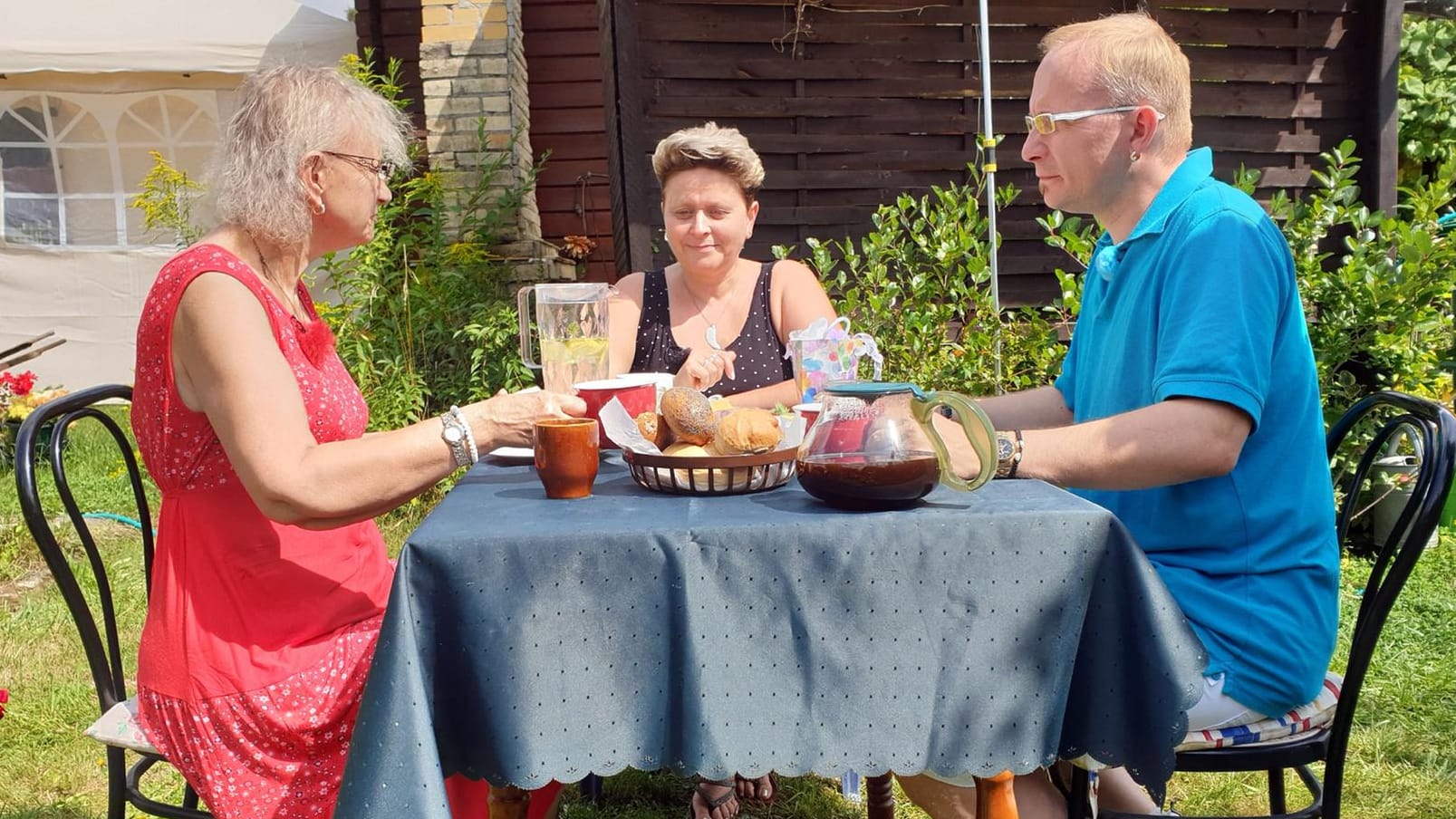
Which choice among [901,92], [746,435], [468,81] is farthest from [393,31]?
[746,435]

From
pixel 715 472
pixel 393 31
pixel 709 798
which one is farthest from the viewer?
pixel 393 31

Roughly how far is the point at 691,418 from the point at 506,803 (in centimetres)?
59

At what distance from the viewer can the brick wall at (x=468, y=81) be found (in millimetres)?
5895

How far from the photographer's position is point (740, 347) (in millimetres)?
2707

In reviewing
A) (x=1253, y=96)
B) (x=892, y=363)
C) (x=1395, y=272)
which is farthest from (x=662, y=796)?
(x=1253, y=96)

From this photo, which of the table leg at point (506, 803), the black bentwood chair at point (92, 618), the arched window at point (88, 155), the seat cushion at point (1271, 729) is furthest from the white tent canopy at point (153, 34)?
the seat cushion at point (1271, 729)

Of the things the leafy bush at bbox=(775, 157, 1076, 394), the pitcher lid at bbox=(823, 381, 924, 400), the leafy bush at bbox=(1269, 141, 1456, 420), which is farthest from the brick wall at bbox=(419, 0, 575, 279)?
the pitcher lid at bbox=(823, 381, 924, 400)

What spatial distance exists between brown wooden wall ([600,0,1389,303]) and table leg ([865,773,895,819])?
11.3 feet

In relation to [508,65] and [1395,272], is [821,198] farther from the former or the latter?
[1395,272]

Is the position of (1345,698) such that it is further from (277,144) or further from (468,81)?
(468,81)

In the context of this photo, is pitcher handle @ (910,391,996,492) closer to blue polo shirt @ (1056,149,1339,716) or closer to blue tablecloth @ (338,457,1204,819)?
blue tablecloth @ (338,457,1204,819)

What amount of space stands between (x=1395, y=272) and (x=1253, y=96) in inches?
76.5

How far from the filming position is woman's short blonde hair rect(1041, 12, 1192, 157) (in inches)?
65.3

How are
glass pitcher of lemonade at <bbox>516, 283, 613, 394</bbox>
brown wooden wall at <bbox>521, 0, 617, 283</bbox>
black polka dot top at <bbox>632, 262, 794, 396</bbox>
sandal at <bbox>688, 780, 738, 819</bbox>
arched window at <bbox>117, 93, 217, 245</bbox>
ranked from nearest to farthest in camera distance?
glass pitcher of lemonade at <bbox>516, 283, 613, 394</bbox> < sandal at <bbox>688, 780, 738, 819</bbox> < black polka dot top at <bbox>632, 262, 794, 396</bbox> < brown wooden wall at <bbox>521, 0, 617, 283</bbox> < arched window at <bbox>117, 93, 217, 245</bbox>
